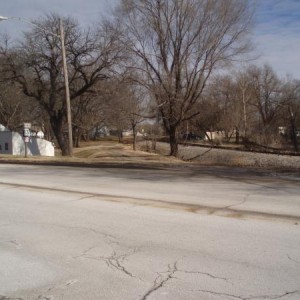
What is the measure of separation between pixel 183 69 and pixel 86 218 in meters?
22.2

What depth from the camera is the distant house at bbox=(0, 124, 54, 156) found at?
4622 centimetres

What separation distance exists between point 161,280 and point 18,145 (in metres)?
44.1

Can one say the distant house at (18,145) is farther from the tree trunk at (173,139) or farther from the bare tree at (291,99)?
the bare tree at (291,99)

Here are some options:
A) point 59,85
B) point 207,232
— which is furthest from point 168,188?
point 59,85

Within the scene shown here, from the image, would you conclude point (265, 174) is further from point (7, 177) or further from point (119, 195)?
point (7, 177)

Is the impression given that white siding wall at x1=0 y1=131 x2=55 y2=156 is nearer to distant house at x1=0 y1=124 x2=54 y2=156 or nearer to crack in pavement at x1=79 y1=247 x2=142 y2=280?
distant house at x1=0 y1=124 x2=54 y2=156

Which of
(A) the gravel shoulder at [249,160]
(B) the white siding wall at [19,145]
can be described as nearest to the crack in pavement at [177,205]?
(A) the gravel shoulder at [249,160]

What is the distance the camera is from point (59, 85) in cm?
3678

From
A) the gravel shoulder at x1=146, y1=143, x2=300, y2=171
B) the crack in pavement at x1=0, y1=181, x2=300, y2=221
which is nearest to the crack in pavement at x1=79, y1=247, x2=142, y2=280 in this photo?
the crack in pavement at x1=0, y1=181, x2=300, y2=221

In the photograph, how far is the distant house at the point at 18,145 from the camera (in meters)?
46.2

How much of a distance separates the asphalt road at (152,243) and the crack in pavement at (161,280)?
0.01 metres

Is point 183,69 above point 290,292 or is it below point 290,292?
above

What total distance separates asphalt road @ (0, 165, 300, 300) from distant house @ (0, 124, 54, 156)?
3447 cm

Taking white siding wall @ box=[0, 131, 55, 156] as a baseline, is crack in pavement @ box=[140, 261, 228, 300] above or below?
below
